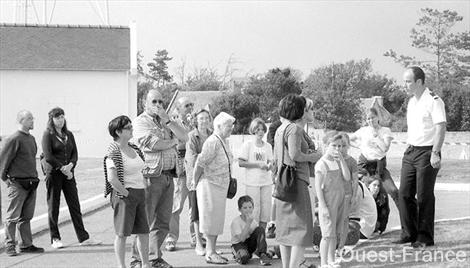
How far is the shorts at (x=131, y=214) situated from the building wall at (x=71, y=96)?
A: 30.6 m

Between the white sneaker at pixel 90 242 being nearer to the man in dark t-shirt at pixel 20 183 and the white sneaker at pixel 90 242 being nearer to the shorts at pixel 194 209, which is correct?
the man in dark t-shirt at pixel 20 183

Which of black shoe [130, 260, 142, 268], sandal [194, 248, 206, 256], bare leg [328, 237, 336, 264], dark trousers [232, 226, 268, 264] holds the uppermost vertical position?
bare leg [328, 237, 336, 264]

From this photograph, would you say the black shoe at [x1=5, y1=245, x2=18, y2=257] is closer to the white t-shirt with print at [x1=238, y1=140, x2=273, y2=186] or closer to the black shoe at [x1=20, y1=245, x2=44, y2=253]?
the black shoe at [x1=20, y1=245, x2=44, y2=253]

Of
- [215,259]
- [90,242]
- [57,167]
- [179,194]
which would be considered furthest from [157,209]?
[90,242]

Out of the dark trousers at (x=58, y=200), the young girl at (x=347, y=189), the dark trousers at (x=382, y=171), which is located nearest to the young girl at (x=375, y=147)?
the dark trousers at (x=382, y=171)

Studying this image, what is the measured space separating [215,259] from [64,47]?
33.4 metres

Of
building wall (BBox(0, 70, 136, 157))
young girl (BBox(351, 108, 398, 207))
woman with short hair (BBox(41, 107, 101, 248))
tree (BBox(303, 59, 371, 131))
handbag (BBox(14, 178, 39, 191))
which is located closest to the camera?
handbag (BBox(14, 178, 39, 191))

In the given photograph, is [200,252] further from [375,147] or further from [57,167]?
[375,147]

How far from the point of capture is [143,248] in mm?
7406

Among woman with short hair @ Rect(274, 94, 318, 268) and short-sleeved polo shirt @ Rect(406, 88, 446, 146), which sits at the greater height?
short-sleeved polo shirt @ Rect(406, 88, 446, 146)

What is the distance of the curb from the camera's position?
1081 centimetres

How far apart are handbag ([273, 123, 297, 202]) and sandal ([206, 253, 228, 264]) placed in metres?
1.75

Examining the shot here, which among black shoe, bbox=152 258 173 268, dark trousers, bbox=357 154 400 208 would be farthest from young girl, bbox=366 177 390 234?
black shoe, bbox=152 258 173 268

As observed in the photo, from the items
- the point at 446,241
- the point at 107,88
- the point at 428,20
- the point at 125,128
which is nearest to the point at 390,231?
the point at 446,241
